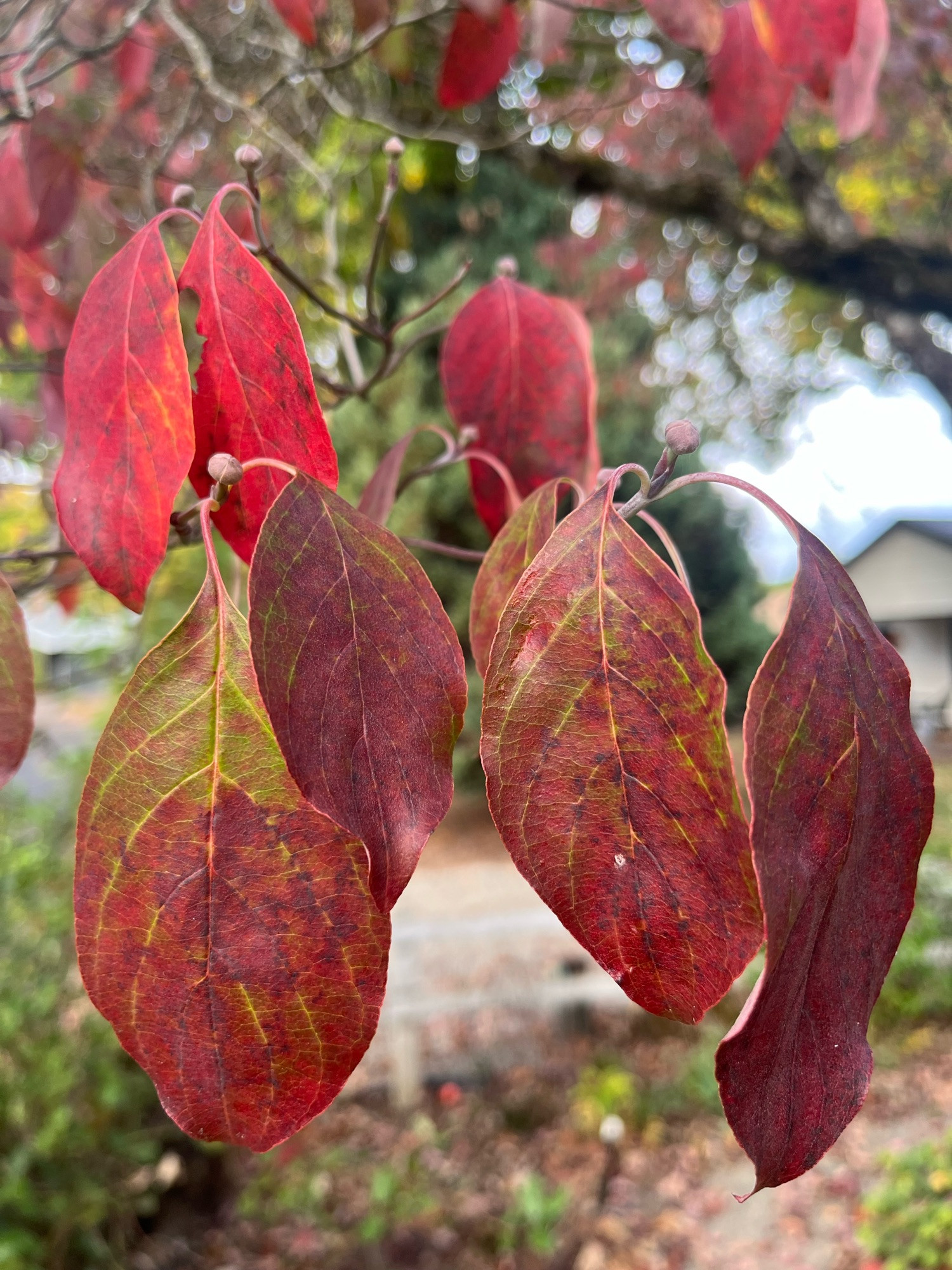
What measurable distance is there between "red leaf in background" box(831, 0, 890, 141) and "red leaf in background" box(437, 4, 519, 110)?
369mm

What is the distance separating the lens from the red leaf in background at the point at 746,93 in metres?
0.83

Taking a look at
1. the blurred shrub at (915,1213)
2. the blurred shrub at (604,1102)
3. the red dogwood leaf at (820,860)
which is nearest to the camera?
the red dogwood leaf at (820,860)

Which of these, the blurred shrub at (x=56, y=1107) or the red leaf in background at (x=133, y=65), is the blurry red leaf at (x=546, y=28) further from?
the blurred shrub at (x=56, y=1107)

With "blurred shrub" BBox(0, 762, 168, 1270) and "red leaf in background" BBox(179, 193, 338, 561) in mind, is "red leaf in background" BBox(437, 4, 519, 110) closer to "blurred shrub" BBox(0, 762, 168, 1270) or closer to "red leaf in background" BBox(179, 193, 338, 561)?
"red leaf in background" BBox(179, 193, 338, 561)

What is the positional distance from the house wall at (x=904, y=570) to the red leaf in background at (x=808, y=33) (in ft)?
3.91

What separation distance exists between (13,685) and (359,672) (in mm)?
166

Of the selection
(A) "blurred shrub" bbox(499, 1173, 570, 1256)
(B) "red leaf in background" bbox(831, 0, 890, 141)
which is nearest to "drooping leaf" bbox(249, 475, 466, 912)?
(B) "red leaf in background" bbox(831, 0, 890, 141)

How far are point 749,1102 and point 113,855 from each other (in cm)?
22

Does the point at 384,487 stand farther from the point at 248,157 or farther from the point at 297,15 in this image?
the point at 297,15

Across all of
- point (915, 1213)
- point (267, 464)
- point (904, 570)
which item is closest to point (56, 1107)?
point (915, 1213)

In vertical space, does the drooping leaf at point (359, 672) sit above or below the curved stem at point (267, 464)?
below

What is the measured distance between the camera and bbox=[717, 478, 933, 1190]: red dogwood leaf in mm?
244

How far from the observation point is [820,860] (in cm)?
25

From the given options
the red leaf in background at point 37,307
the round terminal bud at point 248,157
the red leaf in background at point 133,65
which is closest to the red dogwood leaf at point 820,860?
the round terminal bud at point 248,157
